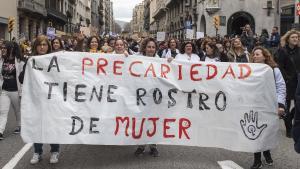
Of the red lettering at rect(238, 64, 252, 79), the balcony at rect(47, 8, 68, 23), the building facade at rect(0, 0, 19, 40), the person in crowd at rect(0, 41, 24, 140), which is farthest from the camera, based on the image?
the balcony at rect(47, 8, 68, 23)

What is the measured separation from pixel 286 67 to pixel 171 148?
114 inches

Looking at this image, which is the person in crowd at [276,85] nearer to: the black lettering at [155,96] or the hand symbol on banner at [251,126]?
the hand symbol on banner at [251,126]

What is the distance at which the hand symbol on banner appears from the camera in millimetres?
6359

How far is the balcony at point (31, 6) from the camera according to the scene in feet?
129

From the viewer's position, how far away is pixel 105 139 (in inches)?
249

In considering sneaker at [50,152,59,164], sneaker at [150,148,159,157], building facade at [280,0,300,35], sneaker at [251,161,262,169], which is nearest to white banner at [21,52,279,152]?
sneaker at [251,161,262,169]

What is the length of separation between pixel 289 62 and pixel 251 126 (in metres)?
2.99

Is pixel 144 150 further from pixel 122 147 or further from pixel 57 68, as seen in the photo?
pixel 57 68

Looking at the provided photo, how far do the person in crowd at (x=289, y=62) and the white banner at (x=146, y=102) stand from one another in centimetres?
248

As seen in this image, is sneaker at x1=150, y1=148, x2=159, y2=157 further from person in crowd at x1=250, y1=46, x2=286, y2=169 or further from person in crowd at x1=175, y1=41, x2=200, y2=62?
person in crowd at x1=175, y1=41, x2=200, y2=62

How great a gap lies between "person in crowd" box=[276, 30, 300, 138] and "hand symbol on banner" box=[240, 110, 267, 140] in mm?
2483

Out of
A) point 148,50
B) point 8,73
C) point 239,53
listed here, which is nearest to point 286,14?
point 239,53

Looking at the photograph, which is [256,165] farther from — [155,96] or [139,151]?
[139,151]

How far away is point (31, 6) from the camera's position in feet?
137
